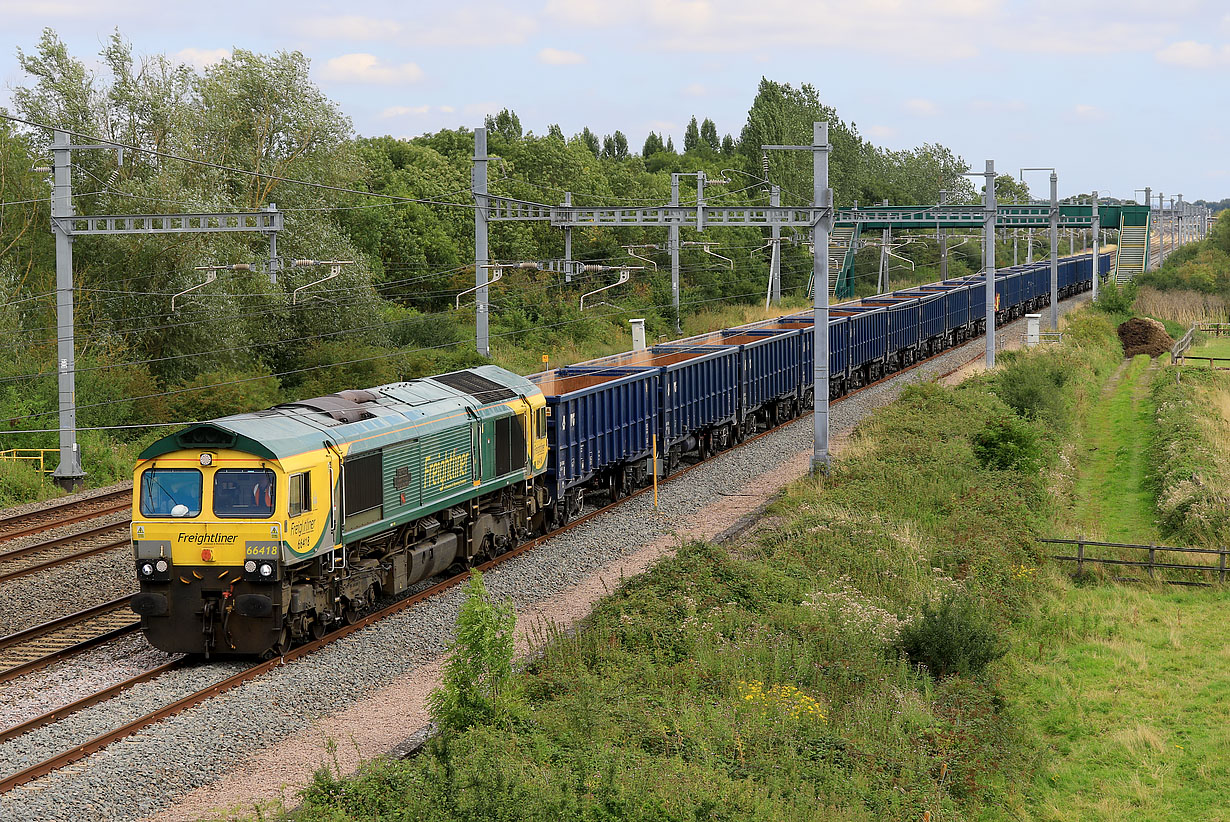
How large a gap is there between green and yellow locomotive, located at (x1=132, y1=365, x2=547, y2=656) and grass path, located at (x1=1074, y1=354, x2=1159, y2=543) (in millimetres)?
16400

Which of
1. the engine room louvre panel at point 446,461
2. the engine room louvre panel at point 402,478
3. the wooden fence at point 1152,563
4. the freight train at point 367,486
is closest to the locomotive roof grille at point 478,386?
the freight train at point 367,486

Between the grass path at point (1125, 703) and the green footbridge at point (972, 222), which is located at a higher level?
the green footbridge at point (972, 222)

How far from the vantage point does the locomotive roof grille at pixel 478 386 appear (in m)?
22.0

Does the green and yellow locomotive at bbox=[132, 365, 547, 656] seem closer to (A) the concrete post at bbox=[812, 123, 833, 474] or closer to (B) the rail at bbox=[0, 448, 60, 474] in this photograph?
(A) the concrete post at bbox=[812, 123, 833, 474]

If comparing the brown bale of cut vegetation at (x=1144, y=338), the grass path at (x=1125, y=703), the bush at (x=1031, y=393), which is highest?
the brown bale of cut vegetation at (x=1144, y=338)

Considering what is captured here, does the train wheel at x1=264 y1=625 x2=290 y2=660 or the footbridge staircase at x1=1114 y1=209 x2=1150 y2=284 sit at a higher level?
the footbridge staircase at x1=1114 y1=209 x2=1150 y2=284

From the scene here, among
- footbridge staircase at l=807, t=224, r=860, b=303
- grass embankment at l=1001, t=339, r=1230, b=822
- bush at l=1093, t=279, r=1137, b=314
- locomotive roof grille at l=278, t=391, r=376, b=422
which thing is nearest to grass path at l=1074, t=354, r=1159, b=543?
grass embankment at l=1001, t=339, r=1230, b=822

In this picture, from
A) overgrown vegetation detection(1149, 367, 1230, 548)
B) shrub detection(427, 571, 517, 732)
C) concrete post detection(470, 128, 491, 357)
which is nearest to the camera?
shrub detection(427, 571, 517, 732)

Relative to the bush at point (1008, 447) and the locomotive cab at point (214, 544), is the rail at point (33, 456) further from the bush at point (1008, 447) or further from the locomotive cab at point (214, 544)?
the bush at point (1008, 447)

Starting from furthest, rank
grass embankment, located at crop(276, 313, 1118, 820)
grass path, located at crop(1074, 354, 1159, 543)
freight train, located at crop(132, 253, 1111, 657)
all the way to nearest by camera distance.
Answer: grass path, located at crop(1074, 354, 1159, 543), freight train, located at crop(132, 253, 1111, 657), grass embankment, located at crop(276, 313, 1118, 820)

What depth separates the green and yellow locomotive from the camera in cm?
1565

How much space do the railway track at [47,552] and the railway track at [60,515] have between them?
1180 millimetres

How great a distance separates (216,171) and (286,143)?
5.55 meters

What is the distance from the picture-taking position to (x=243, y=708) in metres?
14.4
